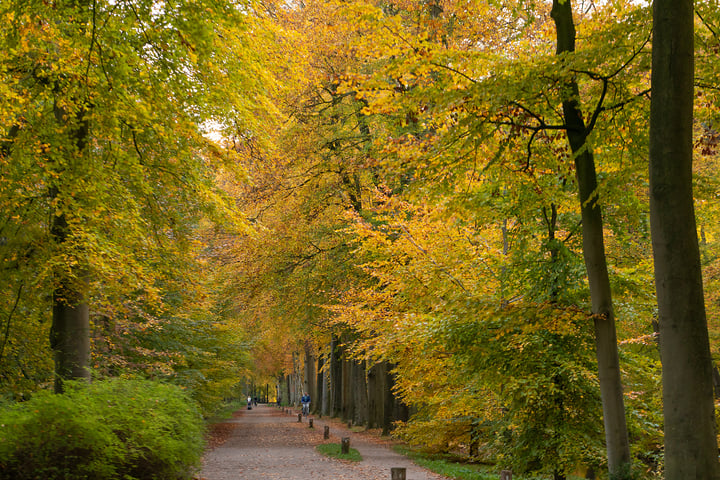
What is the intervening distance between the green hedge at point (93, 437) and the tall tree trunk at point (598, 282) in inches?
245

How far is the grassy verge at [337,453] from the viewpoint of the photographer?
16478 mm

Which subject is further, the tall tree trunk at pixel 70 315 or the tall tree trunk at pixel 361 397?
the tall tree trunk at pixel 361 397

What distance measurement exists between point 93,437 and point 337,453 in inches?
441

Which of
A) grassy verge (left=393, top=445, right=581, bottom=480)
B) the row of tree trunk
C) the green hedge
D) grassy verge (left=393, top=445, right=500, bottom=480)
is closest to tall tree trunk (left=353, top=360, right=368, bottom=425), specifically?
the row of tree trunk

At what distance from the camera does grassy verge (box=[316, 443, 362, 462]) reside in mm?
16478

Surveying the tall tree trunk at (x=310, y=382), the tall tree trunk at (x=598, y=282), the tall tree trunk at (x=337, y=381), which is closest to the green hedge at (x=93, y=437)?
the tall tree trunk at (x=598, y=282)

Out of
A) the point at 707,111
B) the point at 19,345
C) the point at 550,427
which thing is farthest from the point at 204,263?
the point at 707,111

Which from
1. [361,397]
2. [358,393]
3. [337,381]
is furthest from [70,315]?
[337,381]

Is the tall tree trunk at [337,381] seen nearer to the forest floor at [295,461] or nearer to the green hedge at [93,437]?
the forest floor at [295,461]

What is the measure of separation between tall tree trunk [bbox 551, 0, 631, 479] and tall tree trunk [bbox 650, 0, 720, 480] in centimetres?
168

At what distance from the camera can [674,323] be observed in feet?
18.4

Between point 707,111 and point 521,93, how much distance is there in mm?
2671

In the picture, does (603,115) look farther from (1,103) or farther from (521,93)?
(1,103)

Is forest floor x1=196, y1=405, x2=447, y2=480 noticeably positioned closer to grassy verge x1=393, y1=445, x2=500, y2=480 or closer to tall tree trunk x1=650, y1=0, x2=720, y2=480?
grassy verge x1=393, y1=445, x2=500, y2=480
